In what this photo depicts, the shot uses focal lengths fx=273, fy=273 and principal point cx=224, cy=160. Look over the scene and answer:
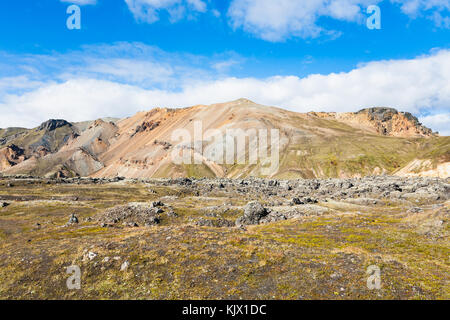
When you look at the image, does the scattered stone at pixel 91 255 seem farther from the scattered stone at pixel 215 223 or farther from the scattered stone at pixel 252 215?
the scattered stone at pixel 252 215

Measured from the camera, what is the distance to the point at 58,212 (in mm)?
76000

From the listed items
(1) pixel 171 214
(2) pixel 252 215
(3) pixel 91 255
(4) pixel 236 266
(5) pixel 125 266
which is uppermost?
(3) pixel 91 255

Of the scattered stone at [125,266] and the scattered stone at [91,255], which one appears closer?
the scattered stone at [125,266]

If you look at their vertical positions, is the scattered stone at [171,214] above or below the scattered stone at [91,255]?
below

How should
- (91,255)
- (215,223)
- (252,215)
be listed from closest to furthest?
1. (91,255)
2. (215,223)
3. (252,215)

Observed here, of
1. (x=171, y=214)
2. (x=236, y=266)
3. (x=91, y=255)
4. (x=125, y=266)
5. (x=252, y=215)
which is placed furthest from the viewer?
(x=171, y=214)

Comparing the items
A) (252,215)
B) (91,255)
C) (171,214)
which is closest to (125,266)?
(91,255)

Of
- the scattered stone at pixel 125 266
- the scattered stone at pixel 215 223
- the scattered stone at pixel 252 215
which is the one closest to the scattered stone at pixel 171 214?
the scattered stone at pixel 215 223

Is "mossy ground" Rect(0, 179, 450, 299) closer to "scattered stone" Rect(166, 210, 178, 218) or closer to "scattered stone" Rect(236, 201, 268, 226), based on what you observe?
"scattered stone" Rect(236, 201, 268, 226)

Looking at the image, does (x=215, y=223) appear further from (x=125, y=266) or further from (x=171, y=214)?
(x=125, y=266)
